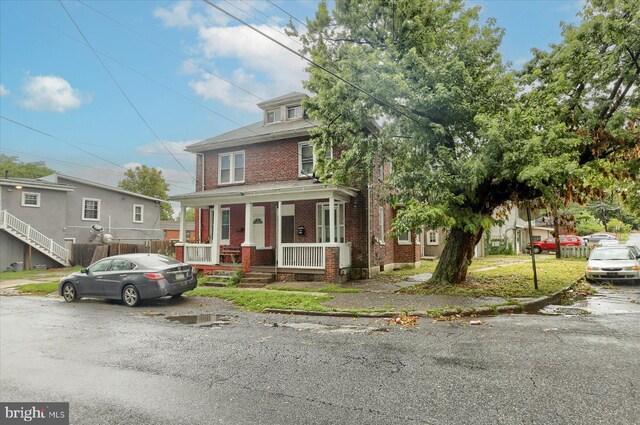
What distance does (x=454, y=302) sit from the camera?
32.8 ft

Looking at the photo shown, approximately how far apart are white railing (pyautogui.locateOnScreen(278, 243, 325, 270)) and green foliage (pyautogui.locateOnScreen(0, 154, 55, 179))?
48.4m

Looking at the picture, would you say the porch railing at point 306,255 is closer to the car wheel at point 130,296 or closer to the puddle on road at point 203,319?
the car wheel at point 130,296

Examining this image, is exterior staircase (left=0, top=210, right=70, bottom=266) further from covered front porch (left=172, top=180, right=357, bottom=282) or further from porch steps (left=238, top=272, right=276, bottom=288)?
porch steps (left=238, top=272, right=276, bottom=288)

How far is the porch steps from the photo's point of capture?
48.8 feet

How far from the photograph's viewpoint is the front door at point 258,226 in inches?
727

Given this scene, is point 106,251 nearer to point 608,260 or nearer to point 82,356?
point 82,356

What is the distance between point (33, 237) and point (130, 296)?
18097 mm

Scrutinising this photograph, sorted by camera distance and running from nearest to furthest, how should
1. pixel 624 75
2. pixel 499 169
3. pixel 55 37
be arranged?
pixel 499 169
pixel 624 75
pixel 55 37

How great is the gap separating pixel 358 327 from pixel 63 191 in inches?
1060

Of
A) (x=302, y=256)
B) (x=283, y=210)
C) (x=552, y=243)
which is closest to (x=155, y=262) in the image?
(x=302, y=256)

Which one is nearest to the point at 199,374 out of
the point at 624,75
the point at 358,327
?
the point at 358,327

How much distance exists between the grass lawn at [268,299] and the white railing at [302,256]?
3.28m

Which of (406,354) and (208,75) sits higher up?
(208,75)

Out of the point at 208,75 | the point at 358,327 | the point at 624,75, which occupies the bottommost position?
the point at 358,327
